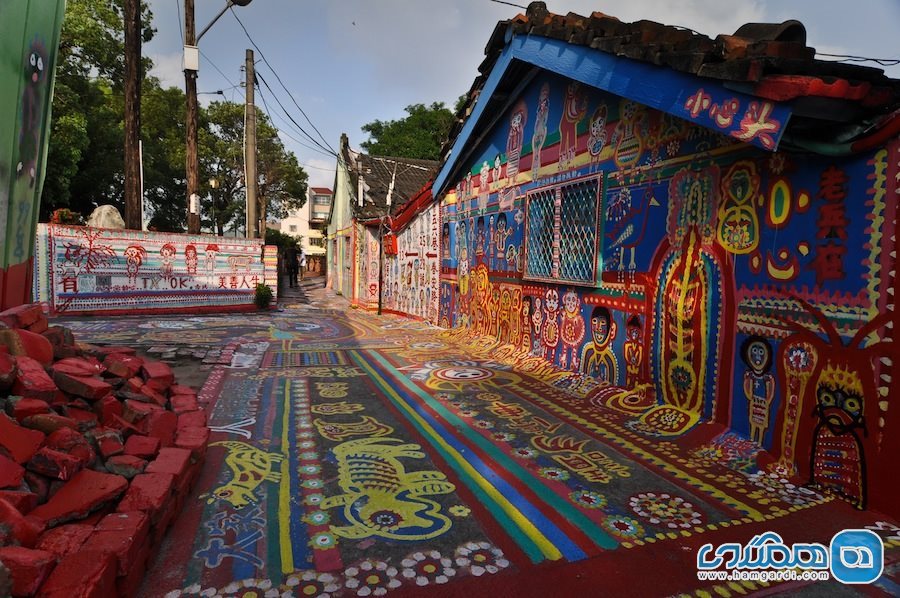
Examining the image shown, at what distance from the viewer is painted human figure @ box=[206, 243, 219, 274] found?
13.1 meters

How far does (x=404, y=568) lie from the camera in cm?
238

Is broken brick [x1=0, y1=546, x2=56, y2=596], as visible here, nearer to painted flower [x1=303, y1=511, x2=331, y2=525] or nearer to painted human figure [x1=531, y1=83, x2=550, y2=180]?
painted flower [x1=303, y1=511, x2=331, y2=525]

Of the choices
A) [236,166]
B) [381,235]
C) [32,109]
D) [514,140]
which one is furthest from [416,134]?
[32,109]

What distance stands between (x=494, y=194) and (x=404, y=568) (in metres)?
6.74

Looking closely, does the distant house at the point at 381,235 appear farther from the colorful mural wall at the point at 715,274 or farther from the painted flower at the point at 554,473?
the painted flower at the point at 554,473

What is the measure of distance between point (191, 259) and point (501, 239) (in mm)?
8962

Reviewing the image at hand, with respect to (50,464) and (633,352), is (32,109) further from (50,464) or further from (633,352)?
(633,352)

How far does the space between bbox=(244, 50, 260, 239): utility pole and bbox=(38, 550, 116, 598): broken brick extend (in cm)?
1289

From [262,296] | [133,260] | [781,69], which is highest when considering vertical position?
[781,69]

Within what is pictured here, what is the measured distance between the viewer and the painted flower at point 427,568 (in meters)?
2.31

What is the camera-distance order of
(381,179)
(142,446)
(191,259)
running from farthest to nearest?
1. (381,179)
2. (191,259)
3. (142,446)

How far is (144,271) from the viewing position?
12.2 m

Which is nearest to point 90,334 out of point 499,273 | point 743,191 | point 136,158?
point 136,158

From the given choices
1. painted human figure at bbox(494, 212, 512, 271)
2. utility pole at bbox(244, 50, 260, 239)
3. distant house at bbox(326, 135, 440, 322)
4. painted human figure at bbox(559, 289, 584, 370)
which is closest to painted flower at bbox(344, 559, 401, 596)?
painted human figure at bbox(559, 289, 584, 370)
